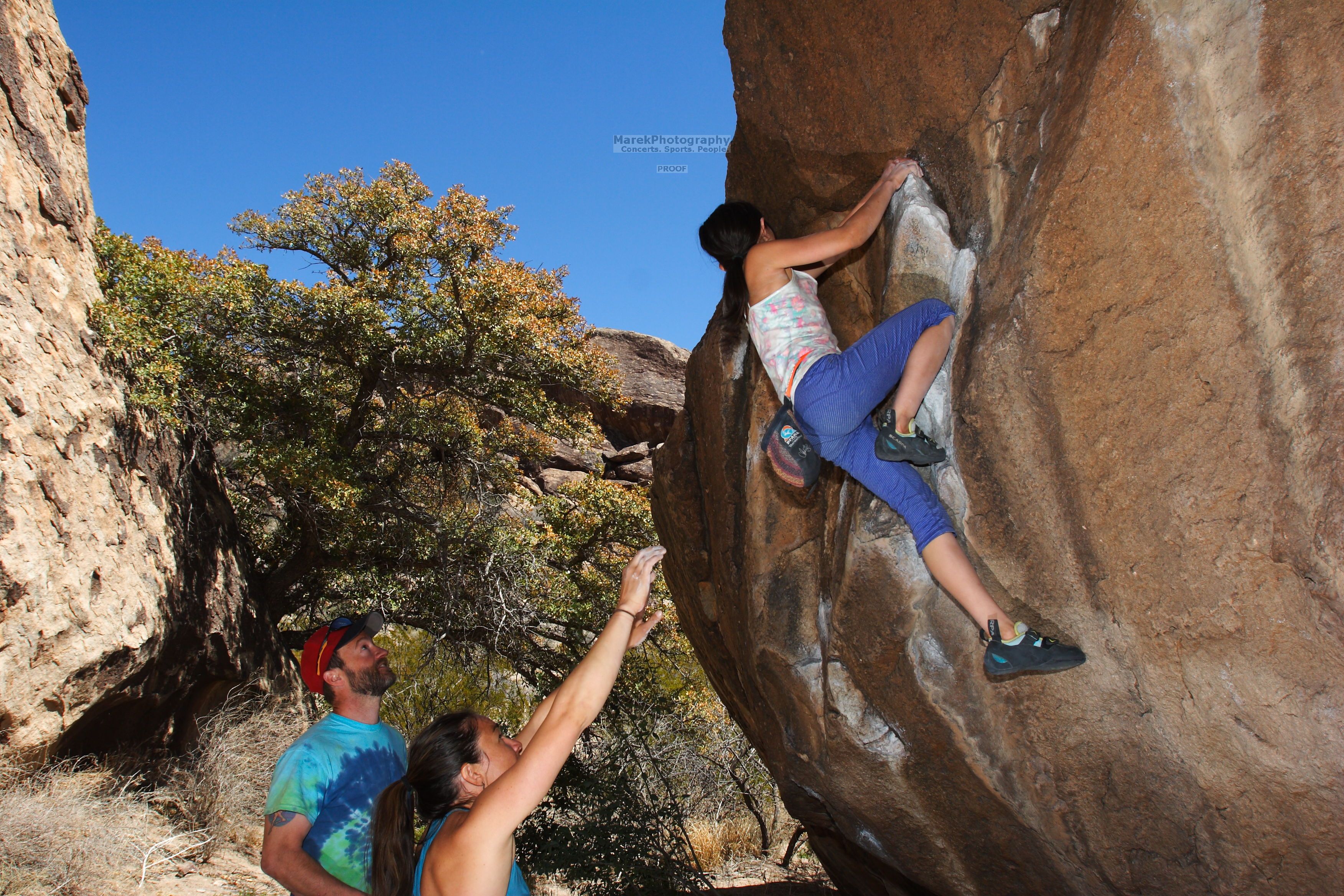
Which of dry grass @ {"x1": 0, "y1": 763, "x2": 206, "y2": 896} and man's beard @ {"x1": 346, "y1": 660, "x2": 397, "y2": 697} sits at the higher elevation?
man's beard @ {"x1": 346, "y1": 660, "x2": 397, "y2": 697}

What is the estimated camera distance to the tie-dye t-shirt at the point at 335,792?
2.75 meters

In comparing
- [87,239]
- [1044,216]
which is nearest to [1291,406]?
[1044,216]

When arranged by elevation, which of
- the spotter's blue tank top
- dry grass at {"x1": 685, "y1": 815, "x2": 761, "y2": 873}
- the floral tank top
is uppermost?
the floral tank top

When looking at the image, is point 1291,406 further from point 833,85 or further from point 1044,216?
point 833,85

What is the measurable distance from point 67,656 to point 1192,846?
21.5 ft

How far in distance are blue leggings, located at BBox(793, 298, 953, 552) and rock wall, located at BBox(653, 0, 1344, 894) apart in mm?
157

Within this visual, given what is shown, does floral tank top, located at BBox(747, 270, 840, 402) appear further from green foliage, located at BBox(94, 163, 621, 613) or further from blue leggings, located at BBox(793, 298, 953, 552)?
green foliage, located at BBox(94, 163, 621, 613)

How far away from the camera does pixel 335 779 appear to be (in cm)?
284

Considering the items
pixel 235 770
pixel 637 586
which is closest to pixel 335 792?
pixel 637 586

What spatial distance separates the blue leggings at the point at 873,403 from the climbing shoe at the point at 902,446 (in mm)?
76

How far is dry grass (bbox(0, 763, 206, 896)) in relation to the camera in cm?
507

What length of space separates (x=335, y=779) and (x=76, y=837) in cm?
394

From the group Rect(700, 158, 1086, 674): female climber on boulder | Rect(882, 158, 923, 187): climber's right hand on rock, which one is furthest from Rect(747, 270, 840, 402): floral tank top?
Rect(882, 158, 923, 187): climber's right hand on rock

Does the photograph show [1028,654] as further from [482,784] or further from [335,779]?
[335,779]
